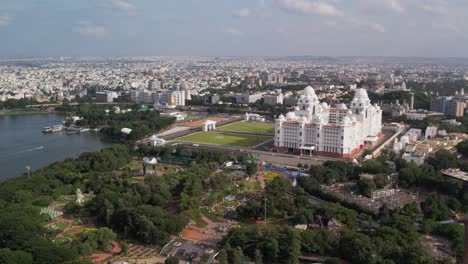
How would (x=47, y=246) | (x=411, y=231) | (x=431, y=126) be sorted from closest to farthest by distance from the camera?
1. (x=47, y=246)
2. (x=411, y=231)
3. (x=431, y=126)

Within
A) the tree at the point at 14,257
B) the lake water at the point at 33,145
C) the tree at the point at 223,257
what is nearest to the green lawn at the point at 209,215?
the tree at the point at 223,257

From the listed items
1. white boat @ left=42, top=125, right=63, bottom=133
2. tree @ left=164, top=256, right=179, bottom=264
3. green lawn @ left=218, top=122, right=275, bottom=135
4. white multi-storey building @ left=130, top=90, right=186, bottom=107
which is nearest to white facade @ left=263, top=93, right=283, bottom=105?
white multi-storey building @ left=130, top=90, right=186, bottom=107

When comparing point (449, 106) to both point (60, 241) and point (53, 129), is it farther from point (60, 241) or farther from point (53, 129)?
point (60, 241)

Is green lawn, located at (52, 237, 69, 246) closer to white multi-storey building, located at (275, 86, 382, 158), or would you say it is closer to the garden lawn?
the garden lawn

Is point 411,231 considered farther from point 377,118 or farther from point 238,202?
point 377,118

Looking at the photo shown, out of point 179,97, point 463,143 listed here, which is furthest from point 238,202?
point 179,97
